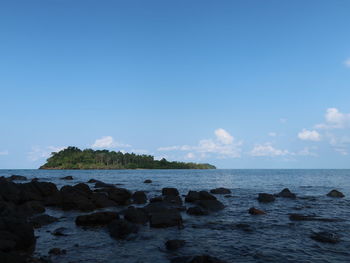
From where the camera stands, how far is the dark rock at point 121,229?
52.2 ft

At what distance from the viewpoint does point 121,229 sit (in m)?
16.3

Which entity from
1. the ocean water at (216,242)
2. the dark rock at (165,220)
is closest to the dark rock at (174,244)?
the ocean water at (216,242)

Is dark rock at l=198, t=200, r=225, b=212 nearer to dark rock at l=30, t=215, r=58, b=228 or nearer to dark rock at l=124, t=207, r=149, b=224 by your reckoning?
dark rock at l=124, t=207, r=149, b=224

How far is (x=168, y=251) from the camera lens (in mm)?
13375

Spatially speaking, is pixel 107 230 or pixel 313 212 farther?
pixel 313 212

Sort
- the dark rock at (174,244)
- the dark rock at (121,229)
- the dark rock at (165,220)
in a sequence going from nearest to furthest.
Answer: the dark rock at (174,244) → the dark rock at (121,229) → the dark rock at (165,220)

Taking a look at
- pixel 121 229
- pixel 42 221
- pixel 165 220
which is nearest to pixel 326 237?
pixel 165 220

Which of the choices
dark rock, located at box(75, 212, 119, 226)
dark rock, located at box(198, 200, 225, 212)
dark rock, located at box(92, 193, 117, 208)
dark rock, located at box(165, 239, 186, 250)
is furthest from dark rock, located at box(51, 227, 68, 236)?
dark rock, located at box(198, 200, 225, 212)

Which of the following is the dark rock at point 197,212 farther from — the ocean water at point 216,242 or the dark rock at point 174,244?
the dark rock at point 174,244

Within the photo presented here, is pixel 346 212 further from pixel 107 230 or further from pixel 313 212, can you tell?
pixel 107 230

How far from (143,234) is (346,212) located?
66.0 ft

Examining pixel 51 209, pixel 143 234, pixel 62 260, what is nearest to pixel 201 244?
pixel 143 234

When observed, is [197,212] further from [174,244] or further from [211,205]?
[174,244]

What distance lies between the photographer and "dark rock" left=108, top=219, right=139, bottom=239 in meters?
15.9
